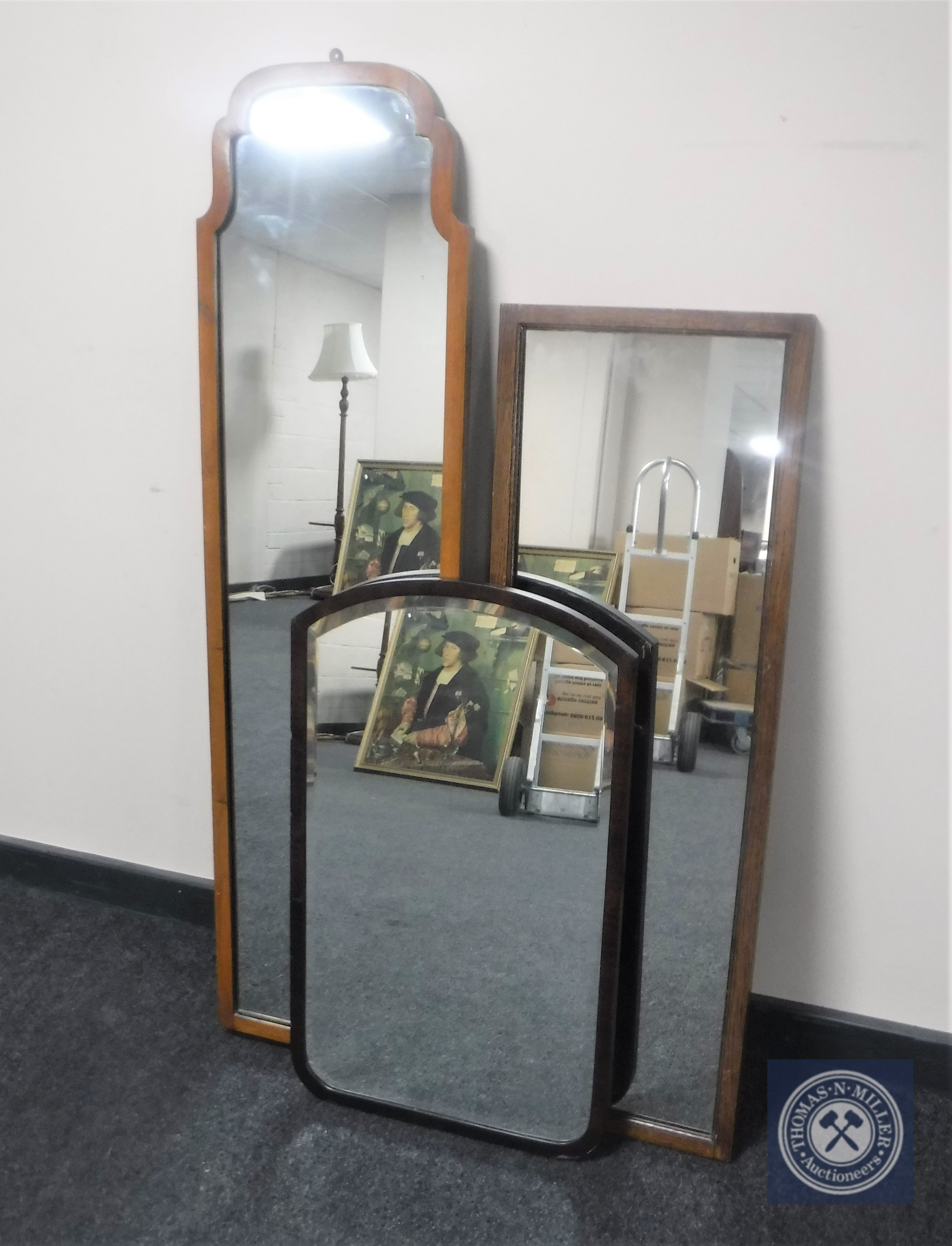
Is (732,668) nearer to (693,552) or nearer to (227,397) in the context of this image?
(693,552)

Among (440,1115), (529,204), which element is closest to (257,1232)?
(440,1115)

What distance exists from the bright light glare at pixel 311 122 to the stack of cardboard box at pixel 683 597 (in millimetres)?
640

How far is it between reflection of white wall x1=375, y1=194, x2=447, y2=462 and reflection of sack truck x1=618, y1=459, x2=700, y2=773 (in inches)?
11.0

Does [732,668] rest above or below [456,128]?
below

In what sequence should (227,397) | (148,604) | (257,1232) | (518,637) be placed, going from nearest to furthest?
(257,1232) → (518,637) → (227,397) → (148,604)

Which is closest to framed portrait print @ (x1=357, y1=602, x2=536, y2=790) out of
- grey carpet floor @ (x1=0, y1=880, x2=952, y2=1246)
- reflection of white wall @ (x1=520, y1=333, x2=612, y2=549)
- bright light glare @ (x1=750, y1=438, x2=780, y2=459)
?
reflection of white wall @ (x1=520, y1=333, x2=612, y2=549)

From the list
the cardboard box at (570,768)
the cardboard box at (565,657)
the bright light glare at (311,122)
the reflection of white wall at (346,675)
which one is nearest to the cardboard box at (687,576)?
the cardboard box at (565,657)

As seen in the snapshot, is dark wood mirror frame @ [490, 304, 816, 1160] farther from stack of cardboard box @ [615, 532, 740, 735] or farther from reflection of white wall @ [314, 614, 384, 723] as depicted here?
reflection of white wall @ [314, 614, 384, 723]

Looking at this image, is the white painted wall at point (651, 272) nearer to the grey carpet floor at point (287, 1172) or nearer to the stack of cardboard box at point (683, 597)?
the stack of cardboard box at point (683, 597)

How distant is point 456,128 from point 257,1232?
1426mm

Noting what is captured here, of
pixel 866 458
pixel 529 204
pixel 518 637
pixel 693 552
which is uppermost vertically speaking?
pixel 529 204

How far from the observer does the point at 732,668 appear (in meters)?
1.24

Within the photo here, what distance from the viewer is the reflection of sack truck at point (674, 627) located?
48.4 inches

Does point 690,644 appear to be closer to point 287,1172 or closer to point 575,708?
point 575,708
